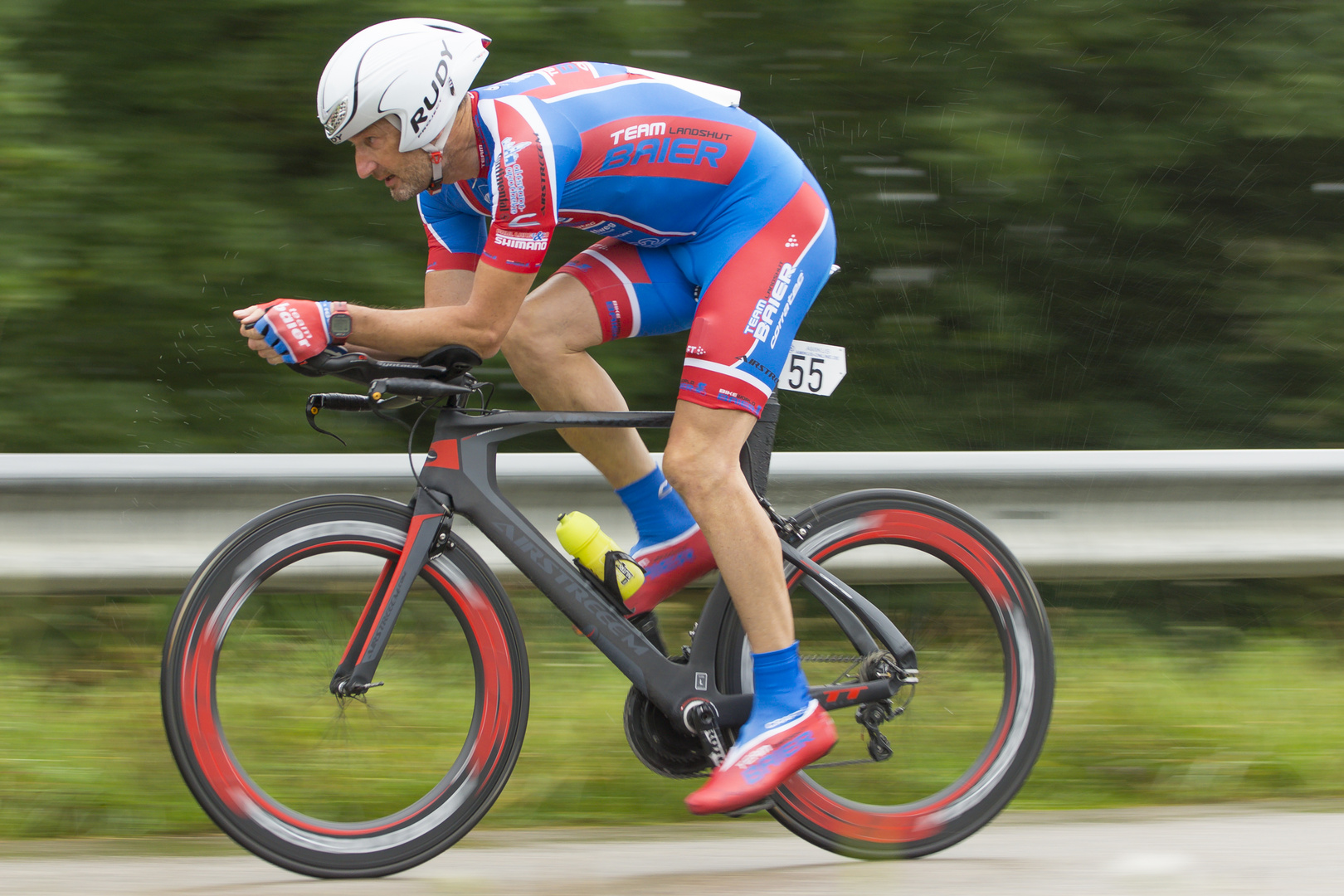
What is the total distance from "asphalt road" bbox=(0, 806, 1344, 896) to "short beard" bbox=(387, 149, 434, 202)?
1580 millimetres

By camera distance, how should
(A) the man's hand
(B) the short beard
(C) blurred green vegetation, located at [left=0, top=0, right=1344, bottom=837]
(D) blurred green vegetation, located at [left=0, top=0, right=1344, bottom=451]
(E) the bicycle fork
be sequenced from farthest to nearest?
(D) blurred green vegetation, located at [left=0, top=0, right=1344, bottom=451] < (C) blurred green vegetation, located at [left=0, top=0, right=1344, bottom=837] < (E) the bicycle fork < (B) the short beard < (A) the man's hand

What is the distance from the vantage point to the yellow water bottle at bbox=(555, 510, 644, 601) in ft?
10.3

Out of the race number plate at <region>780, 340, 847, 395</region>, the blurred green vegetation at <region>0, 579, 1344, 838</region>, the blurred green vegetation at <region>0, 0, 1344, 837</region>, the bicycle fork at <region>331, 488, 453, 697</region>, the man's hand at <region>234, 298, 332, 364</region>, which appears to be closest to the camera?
the man's hand at <region>234, 298, 332, 364</region>

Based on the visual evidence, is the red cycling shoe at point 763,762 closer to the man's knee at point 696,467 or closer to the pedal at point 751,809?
the pedal at point 751,809

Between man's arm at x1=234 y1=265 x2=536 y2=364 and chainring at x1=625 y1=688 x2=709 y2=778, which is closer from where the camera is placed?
man's arm at x1=234 y1=265 x2=536 y2=364

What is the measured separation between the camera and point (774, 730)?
10.1 feet

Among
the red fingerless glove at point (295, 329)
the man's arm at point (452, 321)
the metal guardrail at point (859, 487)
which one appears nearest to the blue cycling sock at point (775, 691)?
the metal guardrail at point (859, 487)

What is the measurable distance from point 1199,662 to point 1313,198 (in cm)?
250

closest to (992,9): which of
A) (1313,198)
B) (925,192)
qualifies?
(925,192)

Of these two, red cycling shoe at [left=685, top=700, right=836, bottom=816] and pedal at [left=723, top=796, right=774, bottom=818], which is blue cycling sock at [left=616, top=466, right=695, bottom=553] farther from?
pedal at [left=723, top=796, right=774, bottom=818]

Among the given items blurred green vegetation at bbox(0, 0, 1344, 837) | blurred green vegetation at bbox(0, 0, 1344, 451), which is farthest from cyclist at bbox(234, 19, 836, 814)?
blurred green vegetation at bbox(0, 0, 1344, 451)

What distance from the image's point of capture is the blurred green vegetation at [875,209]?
488cm

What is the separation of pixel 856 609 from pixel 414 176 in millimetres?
1513

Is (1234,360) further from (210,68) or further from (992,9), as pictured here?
(210,68)
